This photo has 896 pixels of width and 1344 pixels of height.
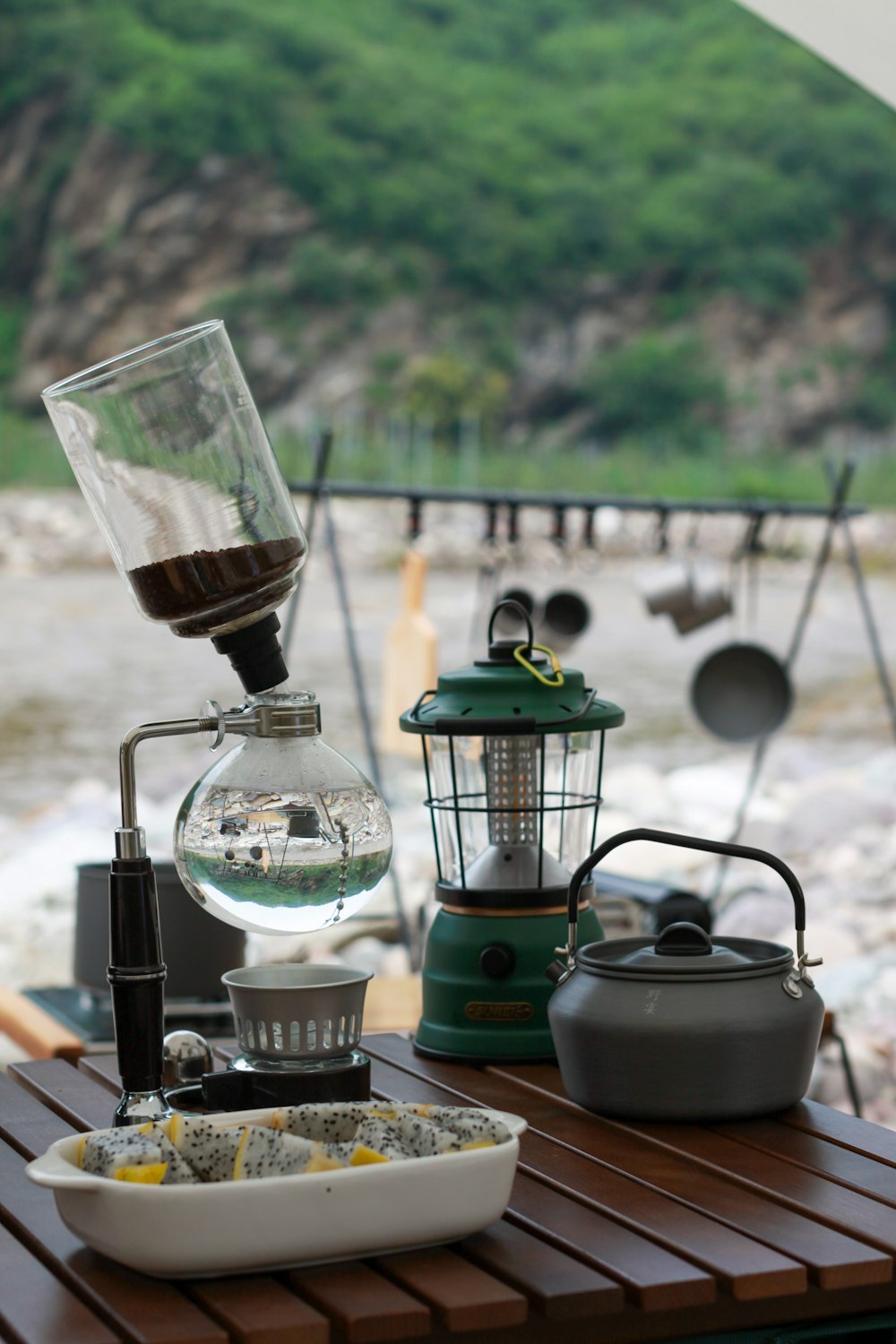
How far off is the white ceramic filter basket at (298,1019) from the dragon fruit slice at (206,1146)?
17cm

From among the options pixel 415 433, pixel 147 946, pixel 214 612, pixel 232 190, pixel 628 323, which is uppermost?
pixel 232 190

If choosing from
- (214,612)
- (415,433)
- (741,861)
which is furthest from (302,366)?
→ (214,612)

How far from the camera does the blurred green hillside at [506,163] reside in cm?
1352

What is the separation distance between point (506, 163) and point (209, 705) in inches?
589

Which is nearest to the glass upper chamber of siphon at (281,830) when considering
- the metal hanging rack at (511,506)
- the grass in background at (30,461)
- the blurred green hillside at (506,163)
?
the metal hanging rack at (511,506)

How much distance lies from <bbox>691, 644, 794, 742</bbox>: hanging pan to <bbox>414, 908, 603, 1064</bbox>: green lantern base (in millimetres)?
1838

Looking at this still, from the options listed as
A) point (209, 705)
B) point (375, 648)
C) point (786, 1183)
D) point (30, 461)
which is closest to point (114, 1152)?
point (209, 705)

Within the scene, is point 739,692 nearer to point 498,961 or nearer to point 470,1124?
point 498,961

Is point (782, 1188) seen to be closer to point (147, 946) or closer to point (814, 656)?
point (147, 946)

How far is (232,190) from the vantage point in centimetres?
1389

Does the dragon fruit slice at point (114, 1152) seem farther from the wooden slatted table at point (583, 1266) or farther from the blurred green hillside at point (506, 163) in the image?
the blurred green hillside at point (506, 163)

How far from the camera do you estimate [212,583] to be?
0.87 metres

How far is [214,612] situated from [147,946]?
20 centimetres

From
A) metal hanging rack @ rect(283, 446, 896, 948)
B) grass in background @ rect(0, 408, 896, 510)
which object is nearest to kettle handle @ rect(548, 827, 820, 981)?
metal hanging rack @ rect(283, 446, 896, 948)
